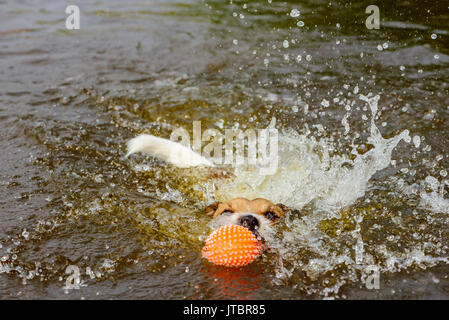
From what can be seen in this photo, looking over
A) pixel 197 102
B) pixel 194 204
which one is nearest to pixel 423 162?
pixel 194 204

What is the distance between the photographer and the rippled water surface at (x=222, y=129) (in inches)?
128

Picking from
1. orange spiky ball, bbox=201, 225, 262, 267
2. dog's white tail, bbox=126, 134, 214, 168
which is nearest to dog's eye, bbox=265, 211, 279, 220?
orange spiky ball, bbox=201, 225, 262, 267

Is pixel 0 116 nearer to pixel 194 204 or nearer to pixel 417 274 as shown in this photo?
pixel 194 204

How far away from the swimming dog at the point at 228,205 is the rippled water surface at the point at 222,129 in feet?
0.39

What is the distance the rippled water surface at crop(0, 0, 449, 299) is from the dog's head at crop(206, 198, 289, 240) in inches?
4.3

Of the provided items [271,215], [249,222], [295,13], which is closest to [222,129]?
[271,215]

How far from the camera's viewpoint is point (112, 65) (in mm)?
7043

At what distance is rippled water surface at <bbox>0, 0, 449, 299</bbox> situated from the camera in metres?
3.24

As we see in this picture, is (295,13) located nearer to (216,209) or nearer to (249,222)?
(216,209)

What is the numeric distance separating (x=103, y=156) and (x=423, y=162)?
3.21 metres

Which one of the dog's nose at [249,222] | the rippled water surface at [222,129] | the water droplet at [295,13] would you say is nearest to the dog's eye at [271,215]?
the rippled water surface at [222,129]

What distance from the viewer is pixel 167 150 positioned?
4.50 meters

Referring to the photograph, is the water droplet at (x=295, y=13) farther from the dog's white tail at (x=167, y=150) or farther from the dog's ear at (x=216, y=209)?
the dog's ear at (x=216, y=209)

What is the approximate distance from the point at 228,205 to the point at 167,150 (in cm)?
91
